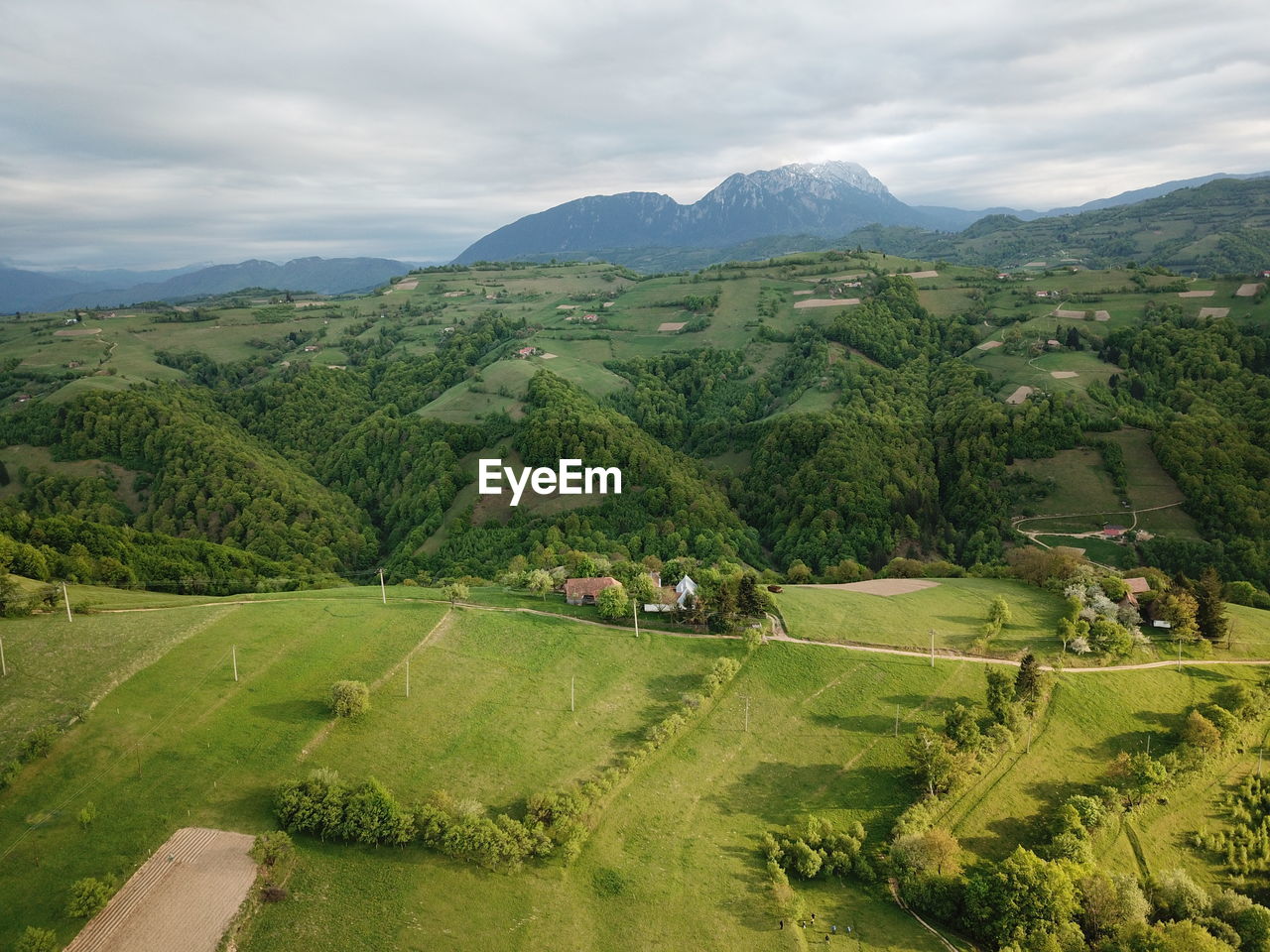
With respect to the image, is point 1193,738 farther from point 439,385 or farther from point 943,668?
point 439,385

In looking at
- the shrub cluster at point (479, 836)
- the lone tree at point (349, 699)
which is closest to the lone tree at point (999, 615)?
the shrub cluster at point (479, 836)

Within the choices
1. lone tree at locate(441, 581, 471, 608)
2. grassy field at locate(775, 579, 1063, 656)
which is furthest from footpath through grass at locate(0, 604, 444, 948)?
grassy field at locate(775, 579, 1063, 656)

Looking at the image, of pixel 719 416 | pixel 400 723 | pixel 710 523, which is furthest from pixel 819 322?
pixel 400 723

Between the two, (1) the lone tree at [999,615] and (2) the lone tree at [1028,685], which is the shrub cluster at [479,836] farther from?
(1) the lone tree at [999,615]

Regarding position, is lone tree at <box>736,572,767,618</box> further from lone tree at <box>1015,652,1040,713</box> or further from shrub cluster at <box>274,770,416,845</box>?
shrub cluster at <box>274,770,416,845</box>

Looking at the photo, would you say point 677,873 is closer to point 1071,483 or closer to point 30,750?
point 30,750

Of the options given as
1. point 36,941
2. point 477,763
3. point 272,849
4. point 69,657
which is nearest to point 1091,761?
point 477,763

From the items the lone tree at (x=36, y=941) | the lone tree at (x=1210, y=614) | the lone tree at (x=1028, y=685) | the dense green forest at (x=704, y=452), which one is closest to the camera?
the lone tree at (x=36, y=941)
